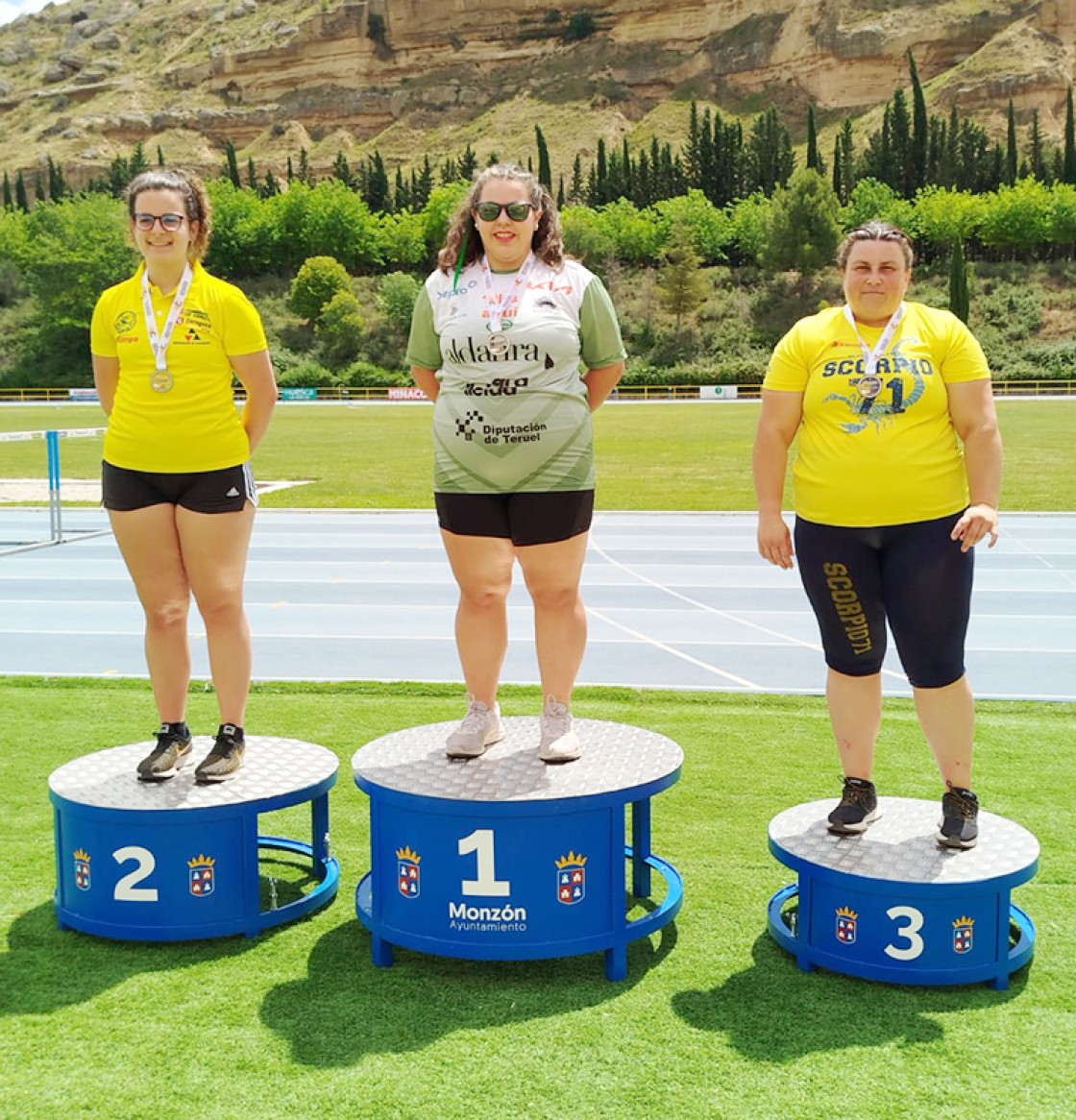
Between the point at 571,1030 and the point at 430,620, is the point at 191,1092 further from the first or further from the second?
the point at 430,620

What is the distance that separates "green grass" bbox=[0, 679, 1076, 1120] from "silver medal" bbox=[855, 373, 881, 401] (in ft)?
4.95

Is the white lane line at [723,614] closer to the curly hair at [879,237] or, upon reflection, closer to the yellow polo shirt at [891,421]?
the yellow polo shirt at [891,421]

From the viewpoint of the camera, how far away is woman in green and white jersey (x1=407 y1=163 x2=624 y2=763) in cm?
349

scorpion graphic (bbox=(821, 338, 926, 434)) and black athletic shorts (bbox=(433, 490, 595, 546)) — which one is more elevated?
scorpion graphic (bbox=(821, 338, 926, 434))

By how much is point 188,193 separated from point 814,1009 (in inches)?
112

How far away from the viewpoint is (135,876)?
11.5 ft

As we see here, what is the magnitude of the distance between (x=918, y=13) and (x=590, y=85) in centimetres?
3612

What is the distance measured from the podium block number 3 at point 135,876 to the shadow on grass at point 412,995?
0.50 meters

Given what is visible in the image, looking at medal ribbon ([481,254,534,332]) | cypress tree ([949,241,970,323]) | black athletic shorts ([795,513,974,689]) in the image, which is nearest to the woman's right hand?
black athletic shorts ([795,513,974,689])

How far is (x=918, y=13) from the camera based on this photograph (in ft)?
443

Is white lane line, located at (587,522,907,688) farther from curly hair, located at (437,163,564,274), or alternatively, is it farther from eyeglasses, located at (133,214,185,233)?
eyeglasses, located at (133,214,185,233)

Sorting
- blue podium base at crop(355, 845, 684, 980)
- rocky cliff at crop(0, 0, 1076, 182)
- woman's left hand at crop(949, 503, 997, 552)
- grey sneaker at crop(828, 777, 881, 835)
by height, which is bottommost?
blue podium base at crop(355, 845, 684, 980)

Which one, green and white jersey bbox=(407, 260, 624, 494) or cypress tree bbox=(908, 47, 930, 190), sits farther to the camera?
cypress tree bbox=(908, 47, 930, 190)

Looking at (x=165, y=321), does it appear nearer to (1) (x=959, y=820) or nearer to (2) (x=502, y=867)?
(2) (x=502, y=867)
